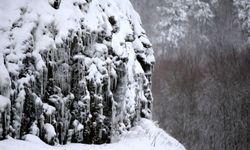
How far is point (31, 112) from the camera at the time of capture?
23.2 ft

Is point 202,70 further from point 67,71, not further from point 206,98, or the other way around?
point 67,71

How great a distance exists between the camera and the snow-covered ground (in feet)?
20.7

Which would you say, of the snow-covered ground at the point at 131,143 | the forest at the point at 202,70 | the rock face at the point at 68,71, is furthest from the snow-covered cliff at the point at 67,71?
the forest at the point at 202,70

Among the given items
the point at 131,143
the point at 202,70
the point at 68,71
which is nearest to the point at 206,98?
the point at 202,70

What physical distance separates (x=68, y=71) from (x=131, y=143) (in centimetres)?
286

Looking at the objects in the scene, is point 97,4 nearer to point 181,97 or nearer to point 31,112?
point 31,112

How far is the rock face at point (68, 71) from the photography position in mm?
6953

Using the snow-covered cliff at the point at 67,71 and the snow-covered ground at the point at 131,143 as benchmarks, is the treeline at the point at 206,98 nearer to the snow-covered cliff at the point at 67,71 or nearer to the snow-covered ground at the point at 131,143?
the snow-covered ground at the point at 131,143

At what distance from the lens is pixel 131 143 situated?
354 inches

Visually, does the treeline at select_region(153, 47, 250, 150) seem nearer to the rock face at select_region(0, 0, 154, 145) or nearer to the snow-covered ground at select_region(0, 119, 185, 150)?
the snow-covered ground at select_region(0, 119, 185, 150)

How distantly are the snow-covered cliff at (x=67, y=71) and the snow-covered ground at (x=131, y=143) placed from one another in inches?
10.7

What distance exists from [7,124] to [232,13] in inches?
1234

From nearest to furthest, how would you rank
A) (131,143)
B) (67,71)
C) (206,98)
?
1. (67,71)
2. (131,143)
3. (206,98)

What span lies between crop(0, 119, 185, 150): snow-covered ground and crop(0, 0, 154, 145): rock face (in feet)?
0.97
